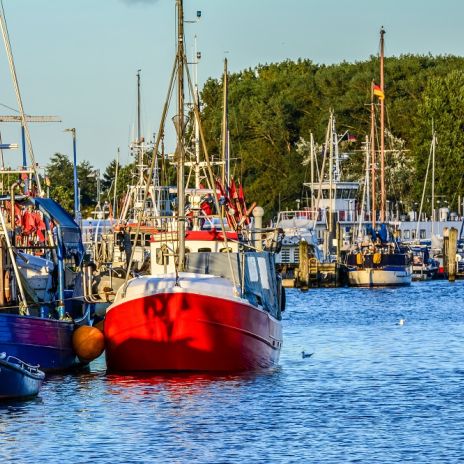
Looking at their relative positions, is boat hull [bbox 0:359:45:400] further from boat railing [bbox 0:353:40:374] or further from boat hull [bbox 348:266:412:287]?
boat hull [bbox 348:266:412:287]

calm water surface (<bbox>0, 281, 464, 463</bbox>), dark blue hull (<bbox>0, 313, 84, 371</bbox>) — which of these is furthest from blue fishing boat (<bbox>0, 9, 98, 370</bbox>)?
calm water surface (<bbox>0, 281, 464, 463</bbox>)

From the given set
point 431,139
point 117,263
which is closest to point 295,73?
point 431,139

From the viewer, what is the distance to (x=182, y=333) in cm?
4259

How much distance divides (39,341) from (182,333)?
144 inches

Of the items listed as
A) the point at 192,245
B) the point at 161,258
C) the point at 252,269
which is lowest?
the point at 252,269

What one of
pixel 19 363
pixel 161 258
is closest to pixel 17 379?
pixel 19 363

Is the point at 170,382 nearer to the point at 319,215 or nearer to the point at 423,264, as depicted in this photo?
the point at 423,264

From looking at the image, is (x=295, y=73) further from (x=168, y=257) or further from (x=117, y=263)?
(x=168, y=257)

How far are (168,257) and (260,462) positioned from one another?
15897mm

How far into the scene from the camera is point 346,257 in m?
115

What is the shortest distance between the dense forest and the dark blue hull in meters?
104

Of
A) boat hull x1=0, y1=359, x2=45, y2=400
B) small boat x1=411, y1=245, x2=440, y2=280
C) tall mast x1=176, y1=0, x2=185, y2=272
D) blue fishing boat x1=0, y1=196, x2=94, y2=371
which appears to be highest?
tall mast x1=176, y1=0, x2=185, y2=272

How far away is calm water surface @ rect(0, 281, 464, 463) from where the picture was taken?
108 ft

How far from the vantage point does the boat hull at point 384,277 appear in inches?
4220
